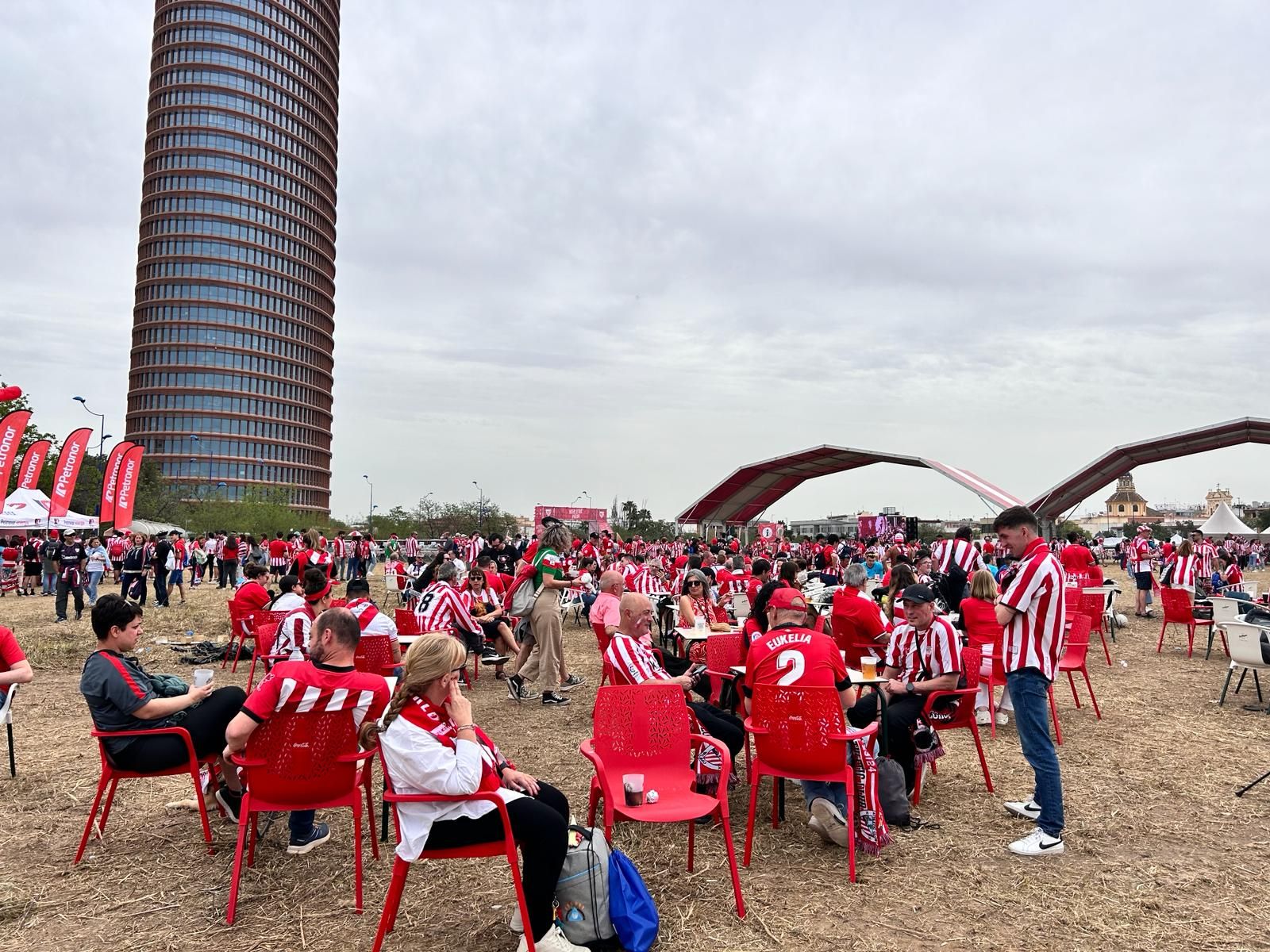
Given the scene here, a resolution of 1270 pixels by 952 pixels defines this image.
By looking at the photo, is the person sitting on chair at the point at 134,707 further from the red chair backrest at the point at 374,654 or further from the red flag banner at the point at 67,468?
the red flag banner at the point at 67,468

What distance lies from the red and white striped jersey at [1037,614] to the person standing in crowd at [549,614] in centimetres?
509

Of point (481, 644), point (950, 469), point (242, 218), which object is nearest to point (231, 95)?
point (242, 218)

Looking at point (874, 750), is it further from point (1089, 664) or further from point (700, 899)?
point (1089, 664)

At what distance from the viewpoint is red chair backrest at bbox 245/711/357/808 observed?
3.76 metres

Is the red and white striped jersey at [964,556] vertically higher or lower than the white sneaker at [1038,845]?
higher

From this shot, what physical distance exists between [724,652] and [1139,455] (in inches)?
1791

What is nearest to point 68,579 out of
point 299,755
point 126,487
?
point 126,487

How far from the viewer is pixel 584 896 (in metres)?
3.38

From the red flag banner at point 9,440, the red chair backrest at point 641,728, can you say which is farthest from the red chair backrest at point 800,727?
the red flag banner at point 9,440

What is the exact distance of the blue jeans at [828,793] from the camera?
4.68 m

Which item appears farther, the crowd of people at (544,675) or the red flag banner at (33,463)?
the red flag banner at (33,463)

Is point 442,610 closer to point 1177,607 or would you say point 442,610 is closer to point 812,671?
point 812,671

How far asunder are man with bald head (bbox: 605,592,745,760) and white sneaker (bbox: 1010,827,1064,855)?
171 centimetres

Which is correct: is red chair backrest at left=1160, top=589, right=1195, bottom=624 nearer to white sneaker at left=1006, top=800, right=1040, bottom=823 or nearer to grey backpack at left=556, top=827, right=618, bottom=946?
white sneaker at left=1006, top=800, right=1040, bottom=823
